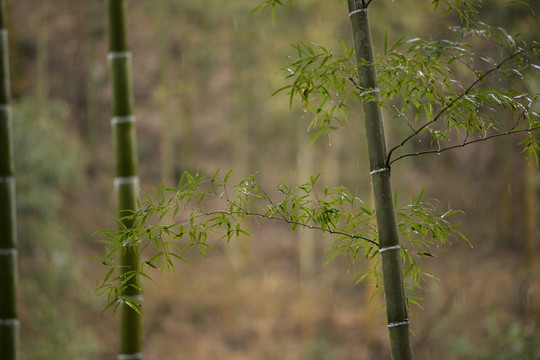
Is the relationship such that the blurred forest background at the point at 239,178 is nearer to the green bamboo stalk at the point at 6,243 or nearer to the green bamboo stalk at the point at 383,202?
the green bamboo stalk at the point at 6,243

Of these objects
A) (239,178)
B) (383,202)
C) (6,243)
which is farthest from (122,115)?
(239,178)

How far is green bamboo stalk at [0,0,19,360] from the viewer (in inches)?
117

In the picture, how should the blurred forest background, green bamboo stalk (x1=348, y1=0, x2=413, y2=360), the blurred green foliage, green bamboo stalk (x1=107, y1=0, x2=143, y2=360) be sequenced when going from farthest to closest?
the blurred forest background < the blurred green foliage < green bamboo stalk (x1=107, y1=0, x2=143, y2=360) < green bamboo stalk (x1=348, y1=0, x2=413, y2=360)

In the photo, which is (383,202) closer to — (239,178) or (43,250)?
(43,250)

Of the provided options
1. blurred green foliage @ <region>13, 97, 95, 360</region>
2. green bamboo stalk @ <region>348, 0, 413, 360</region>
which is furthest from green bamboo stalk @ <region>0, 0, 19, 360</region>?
blurred green foliage @ <region>13, 97, 95, 360</region>

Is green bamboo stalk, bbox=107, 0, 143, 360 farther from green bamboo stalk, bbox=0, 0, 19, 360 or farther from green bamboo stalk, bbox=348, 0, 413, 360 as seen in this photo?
green bamboo stalk, bbox=348, 0, 413, 360

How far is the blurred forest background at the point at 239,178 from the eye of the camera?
7.36m

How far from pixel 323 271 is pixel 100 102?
6775mm

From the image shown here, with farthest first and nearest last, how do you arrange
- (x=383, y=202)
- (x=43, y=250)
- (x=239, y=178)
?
(x=239, y=178)
(x=43, y=250)
(x=383, y=202)

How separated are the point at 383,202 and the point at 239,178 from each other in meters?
9.29

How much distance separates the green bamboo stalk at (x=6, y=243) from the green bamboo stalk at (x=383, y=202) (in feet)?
6.95

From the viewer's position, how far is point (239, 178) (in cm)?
1109

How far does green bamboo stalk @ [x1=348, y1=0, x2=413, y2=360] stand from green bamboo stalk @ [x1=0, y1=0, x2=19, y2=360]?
2119mm

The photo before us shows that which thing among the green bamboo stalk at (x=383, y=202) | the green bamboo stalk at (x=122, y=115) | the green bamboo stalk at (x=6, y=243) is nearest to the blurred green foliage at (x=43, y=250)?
the green bamboo stalk at (x=6, y=243)
